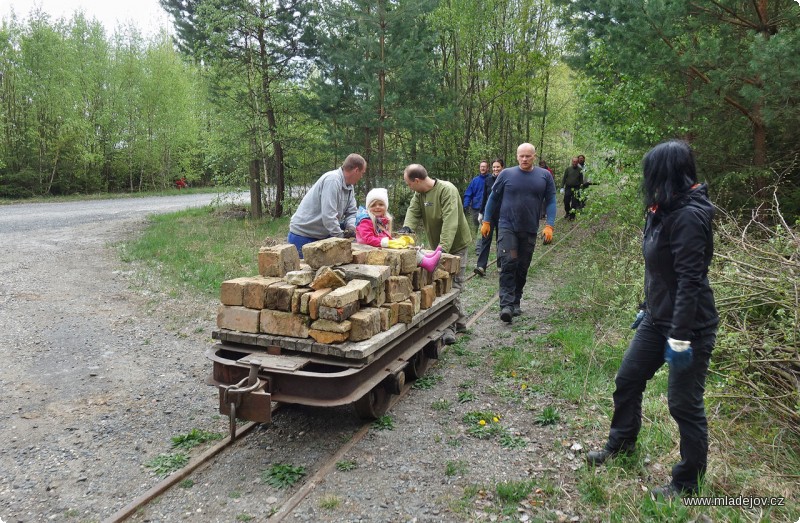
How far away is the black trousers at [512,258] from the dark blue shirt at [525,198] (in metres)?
0.11

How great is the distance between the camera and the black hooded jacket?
117 inches

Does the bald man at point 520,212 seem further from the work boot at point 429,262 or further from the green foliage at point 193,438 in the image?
the green foliage at point 193,438

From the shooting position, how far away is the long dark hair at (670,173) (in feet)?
10.0

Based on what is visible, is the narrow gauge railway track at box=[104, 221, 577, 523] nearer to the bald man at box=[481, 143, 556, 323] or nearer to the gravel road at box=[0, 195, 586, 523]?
the gravel road at box=[0, 195, 586, 523]

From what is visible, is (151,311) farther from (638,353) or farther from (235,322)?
(638,353)

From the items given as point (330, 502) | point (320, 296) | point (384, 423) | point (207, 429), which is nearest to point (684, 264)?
point (320, 296)

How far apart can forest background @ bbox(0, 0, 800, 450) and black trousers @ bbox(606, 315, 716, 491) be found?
3.54ft

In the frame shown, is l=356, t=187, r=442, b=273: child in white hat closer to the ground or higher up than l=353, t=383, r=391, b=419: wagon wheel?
higher up

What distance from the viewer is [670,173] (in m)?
3.05

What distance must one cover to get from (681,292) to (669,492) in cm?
128

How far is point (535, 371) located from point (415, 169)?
8.96ft

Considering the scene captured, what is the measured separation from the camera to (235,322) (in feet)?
14.3

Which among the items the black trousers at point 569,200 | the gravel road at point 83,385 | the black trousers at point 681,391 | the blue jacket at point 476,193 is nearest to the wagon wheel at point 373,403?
the gravel road at point 83,385

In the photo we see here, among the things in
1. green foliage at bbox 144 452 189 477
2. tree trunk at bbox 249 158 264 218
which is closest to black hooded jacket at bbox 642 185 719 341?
Result: green foliage at bbox 144 452 189 477
